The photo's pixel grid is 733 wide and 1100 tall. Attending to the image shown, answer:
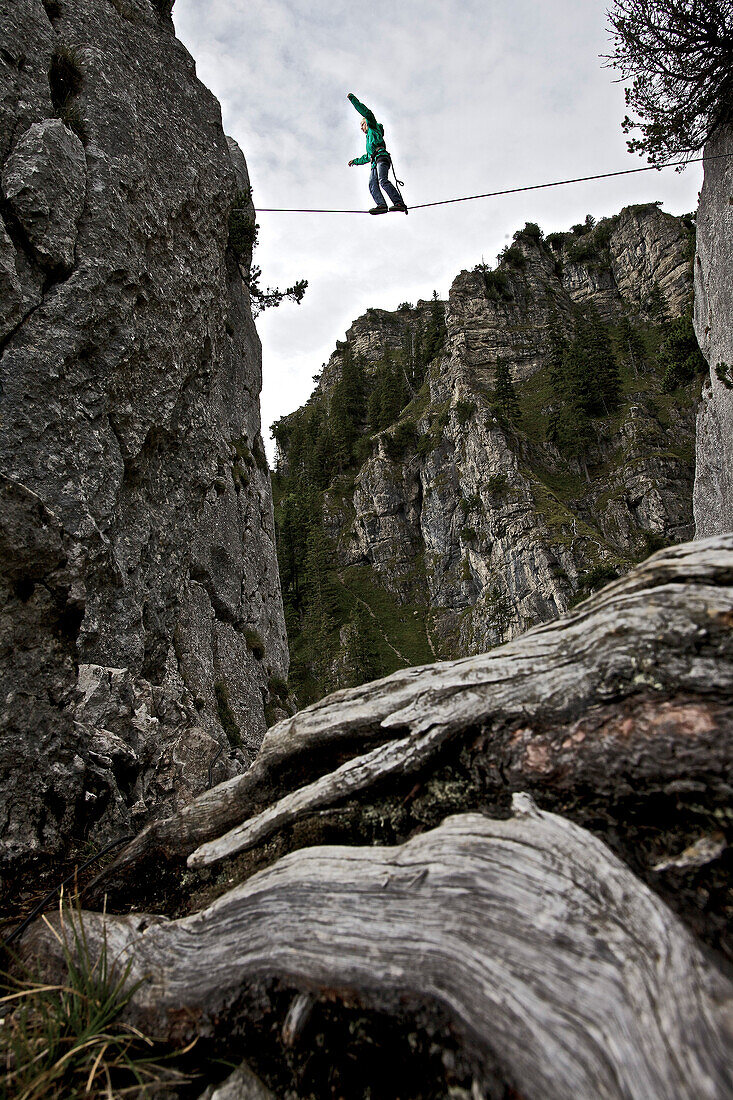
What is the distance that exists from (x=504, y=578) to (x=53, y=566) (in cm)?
6526

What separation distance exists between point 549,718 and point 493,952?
147 centimetres

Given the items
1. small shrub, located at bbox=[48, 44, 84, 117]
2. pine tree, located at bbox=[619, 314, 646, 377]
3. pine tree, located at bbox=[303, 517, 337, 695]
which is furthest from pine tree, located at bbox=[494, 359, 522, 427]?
small shrub, located at bbox=[48, 44, 84, 117]

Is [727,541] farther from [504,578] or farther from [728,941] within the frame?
[504,578]

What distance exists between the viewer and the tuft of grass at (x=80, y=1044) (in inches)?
114

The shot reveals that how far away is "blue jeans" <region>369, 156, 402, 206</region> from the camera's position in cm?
1566

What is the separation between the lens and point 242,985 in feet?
11.3

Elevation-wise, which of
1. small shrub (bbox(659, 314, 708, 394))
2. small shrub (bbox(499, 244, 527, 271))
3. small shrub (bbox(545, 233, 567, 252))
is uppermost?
small shrub (bbox(545, 233, 567, 252))

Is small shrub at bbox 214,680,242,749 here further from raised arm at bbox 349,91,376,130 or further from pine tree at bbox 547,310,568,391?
pine tree at bbox 547,310,568,391

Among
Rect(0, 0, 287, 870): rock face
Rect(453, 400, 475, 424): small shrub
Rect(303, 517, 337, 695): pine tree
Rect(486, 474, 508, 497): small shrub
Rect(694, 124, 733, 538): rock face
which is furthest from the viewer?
Rect(453, 400, 475, 424): small shrub

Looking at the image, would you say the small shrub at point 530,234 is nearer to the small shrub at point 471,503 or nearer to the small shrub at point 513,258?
the small shrub at point 513,258

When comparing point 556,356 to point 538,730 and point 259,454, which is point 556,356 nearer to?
point 259,454

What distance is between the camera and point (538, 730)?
379 cm

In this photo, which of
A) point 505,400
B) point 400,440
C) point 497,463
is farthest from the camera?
point 400,440

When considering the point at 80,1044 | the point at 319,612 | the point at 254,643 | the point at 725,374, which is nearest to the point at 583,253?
the point at 319,612
